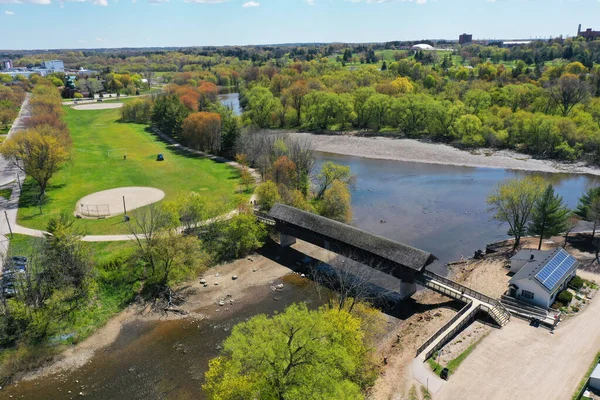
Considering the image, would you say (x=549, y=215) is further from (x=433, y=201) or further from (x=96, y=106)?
(x=96, y=106)

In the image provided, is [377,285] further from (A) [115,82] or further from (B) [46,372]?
(A) [115,82]

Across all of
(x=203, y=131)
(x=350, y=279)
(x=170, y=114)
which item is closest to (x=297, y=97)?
(x=170, y=114)

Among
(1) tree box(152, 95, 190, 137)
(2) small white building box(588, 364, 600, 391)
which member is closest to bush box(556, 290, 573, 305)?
(2) small white building box(588, 364, 600, 391)

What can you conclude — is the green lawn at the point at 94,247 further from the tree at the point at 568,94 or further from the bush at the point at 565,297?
the tree at the point at 568,94

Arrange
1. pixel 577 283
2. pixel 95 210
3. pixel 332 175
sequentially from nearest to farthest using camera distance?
pixel 577 283
pixel 95 210
pixel 332 175

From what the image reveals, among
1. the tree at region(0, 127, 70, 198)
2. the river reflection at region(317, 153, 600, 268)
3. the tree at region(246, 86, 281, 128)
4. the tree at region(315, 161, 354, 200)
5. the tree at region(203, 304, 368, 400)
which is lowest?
the river reflection at region(317, 153, 600, 268)

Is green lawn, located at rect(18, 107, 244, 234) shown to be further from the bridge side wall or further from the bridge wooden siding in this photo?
the bridge side wall
